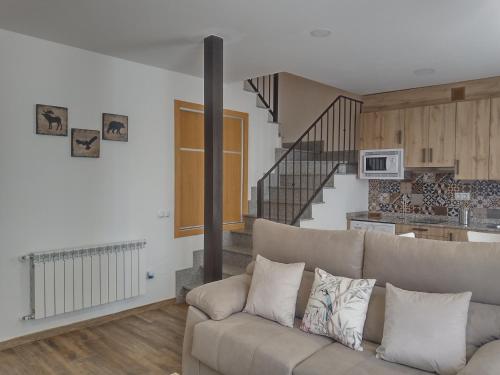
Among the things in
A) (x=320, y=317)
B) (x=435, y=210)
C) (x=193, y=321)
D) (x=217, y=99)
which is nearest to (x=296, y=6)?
(x=217, y=99)

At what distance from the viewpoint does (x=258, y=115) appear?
5254 mm

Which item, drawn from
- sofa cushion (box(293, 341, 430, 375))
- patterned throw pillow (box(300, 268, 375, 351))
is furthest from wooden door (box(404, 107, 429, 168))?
sofa cushion (box(293, 341, 430, 375))

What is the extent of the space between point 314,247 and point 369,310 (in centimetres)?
56

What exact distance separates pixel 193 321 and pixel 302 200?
2897mm

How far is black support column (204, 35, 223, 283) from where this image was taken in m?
3.26

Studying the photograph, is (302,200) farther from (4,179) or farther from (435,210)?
(4,179)

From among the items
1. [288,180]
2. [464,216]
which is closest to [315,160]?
[288,180]

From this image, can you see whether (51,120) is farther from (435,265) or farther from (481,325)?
(481,325)

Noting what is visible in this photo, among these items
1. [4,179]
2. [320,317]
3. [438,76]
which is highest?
[438,76]

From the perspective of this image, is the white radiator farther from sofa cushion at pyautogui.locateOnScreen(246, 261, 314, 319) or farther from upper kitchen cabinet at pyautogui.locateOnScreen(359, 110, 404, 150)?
upper kitchen cabinet at pyautogui.locateOnScreen(359, 110, 404, 150)

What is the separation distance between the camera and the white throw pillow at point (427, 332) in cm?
179

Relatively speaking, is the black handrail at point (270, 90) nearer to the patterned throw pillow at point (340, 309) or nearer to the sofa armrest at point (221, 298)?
the sofa armrest at point (221, 298)

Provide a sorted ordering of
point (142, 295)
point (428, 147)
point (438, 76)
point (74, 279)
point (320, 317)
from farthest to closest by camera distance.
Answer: point (428, 147), point (438, 76), point (142, 295), point (74, 279), point (320, 317)

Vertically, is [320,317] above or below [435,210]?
below
